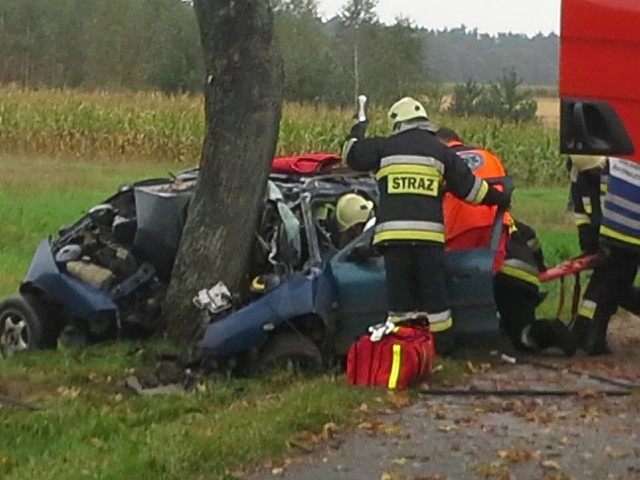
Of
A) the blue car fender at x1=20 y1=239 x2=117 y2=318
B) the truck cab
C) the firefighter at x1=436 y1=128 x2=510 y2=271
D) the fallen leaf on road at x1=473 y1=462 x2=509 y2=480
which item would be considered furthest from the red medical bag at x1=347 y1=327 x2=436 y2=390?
the truck cab

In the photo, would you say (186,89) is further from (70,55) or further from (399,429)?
(399,429)

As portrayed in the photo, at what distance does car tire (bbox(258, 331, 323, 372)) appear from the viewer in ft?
33.8

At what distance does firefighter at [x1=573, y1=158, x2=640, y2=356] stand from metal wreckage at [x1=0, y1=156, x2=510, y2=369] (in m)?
0.90

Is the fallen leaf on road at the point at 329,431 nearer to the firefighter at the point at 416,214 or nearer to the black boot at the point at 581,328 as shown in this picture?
the firefighter at the point at 416,214

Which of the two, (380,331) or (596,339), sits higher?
(380,331)

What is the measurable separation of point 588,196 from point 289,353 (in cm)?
276

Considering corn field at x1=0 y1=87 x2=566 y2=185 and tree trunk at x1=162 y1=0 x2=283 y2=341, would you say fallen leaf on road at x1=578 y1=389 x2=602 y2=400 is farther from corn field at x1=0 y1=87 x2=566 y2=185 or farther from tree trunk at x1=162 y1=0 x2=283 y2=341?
corn field at x1=0 y1=87 x2=566 y2=185

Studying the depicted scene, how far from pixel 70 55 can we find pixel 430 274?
51642mm

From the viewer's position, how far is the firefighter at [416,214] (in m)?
10.4

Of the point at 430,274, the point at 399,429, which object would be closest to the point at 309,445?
the point at 399,429

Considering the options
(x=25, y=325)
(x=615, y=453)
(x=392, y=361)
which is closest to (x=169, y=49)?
(x=25, y=325)

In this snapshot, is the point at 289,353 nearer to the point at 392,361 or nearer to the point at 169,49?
the point at 392,361

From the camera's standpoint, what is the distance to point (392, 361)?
9.49 meters

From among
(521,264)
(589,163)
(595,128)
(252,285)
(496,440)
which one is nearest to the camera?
(595,128)
